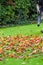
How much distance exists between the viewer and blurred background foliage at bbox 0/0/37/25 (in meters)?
25.3

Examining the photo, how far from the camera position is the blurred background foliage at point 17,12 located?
25281 mm

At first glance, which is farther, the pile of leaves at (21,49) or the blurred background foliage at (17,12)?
the blurred background foliage at (17,12)

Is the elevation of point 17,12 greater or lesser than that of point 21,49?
lesser

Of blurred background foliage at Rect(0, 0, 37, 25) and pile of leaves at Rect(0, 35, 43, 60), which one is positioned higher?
pile of leaves at Rect(0, 35, 43, 60)

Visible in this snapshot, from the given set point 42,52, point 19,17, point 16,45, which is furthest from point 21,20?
point 42,52

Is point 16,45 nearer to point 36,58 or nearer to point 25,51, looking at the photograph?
point 25,51

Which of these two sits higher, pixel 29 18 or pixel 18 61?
pixel 18 61

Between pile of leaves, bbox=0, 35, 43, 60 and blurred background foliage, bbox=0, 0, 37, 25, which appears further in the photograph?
blurred background foliage, bbox=0, 0, 37, 25

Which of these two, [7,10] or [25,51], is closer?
[25,51]

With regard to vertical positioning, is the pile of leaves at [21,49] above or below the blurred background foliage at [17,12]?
above

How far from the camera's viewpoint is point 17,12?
26.6 meters

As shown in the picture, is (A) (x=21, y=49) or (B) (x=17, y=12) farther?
(B) (x=17, y=12)

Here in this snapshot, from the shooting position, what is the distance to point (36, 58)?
375 inches

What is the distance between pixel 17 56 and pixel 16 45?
1986mm
